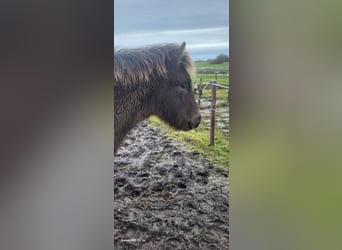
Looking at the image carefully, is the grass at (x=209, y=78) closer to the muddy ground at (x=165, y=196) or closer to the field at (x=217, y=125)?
the field at (x=217, y=125)

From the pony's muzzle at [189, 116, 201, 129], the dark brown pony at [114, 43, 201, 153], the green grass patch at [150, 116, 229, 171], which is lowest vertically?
the green grass patch at [150, 116, 229, 171]

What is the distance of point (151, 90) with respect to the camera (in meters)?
1.88

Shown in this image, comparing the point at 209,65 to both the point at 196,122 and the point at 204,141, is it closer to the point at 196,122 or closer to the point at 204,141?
the point at 196,122

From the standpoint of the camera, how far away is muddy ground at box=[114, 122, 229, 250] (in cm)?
180

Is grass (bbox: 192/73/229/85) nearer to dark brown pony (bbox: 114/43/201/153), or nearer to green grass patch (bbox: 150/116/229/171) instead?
dark brown pony (bbox: 114/43/201/153)

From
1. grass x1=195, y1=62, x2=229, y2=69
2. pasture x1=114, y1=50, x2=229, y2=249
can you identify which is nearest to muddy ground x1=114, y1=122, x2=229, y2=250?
pasture x1=114, y1=50, x2=229, y2=249

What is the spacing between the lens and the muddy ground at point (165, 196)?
5.92 feet

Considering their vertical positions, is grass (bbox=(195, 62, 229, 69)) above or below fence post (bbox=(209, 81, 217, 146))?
above

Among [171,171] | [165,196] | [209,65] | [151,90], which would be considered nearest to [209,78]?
[209,65]

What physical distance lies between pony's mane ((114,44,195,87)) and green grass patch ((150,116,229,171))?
0.26 m

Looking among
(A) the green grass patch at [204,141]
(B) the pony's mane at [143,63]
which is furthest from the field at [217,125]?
(B) the pony's mane at [143,63]

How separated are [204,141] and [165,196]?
15.7 inches
